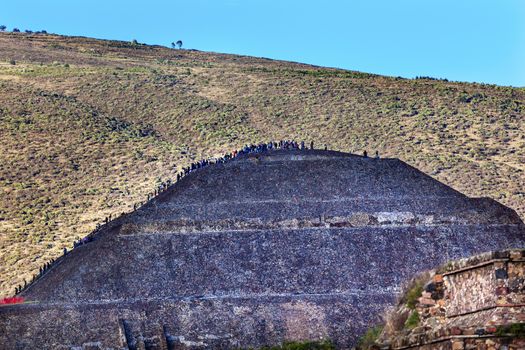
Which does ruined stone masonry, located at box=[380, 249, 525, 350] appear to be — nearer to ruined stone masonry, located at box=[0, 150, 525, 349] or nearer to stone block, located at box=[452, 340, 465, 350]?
stone block, located at box=[452, 340, 465, 350]

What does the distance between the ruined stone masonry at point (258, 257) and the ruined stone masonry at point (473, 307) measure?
88.4ft

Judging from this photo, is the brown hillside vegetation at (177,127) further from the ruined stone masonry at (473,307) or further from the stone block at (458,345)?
the stone block at (458,345)

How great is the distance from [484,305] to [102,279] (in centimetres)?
3309

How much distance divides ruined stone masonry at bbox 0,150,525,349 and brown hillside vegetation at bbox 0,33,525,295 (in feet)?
32.0

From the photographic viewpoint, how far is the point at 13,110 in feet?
315

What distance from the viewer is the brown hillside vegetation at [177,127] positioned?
7381 centimetres

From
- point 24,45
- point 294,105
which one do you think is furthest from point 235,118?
point 24,45

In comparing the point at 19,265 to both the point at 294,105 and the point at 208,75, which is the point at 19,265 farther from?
the point at 208,75

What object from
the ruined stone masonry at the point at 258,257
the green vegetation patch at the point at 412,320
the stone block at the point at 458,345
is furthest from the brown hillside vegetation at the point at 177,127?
the stone block at the point at 458,345

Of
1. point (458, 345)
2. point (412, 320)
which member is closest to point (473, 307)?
point (412, 320)

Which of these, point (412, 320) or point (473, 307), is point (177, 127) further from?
point (473, 307)

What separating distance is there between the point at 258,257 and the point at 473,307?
34119 mm

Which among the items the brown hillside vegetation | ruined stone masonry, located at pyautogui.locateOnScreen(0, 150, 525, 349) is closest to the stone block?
ruined stone masonry, located at pyautogui.locateOnScreen(0, 150, 525, 349)

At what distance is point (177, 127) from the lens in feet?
311
